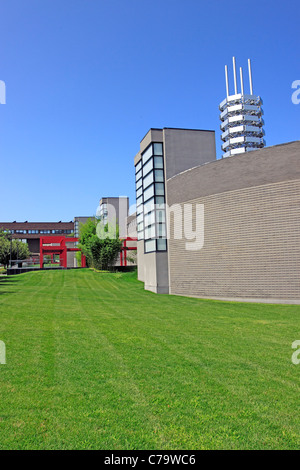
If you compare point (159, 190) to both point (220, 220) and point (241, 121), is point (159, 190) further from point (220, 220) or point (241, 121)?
point (241, 121)

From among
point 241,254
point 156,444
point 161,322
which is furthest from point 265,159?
point 156,444

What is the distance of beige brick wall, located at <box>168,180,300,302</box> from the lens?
2055 centimetres

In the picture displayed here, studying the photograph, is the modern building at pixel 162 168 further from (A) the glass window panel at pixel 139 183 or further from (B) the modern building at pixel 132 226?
(B) the modern building at pixel 132 226

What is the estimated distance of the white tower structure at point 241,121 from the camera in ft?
345

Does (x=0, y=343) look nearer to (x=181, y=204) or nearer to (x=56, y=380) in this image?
(x=56, y=380)

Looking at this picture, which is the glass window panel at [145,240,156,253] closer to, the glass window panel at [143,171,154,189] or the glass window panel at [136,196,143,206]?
the glass window panel at [136,196,143,206]

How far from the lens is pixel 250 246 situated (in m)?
22.0

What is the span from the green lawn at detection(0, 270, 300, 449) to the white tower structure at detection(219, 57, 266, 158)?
3973 inches

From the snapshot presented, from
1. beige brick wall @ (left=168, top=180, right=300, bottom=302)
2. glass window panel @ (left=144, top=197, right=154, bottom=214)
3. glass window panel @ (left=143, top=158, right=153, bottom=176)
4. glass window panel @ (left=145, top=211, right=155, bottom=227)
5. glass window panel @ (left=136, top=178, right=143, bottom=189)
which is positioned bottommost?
beige brick wall @ (left=168, top=180, right=300, bottom=302)

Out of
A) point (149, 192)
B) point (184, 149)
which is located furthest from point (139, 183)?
point (184, 149)

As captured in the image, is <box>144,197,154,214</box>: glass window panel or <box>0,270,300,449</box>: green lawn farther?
<box>144,197,154,214</box>: glass window panel

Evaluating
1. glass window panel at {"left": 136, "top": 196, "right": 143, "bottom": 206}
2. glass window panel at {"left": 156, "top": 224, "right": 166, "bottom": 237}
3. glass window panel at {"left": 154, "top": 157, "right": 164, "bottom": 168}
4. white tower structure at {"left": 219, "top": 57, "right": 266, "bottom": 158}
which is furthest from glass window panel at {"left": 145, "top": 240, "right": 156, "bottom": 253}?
white tower structure at {"left": 219, "top": 57, "right": 266, "bottom": 158}

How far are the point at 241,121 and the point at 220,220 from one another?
302 ft

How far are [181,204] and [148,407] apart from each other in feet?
71.1
